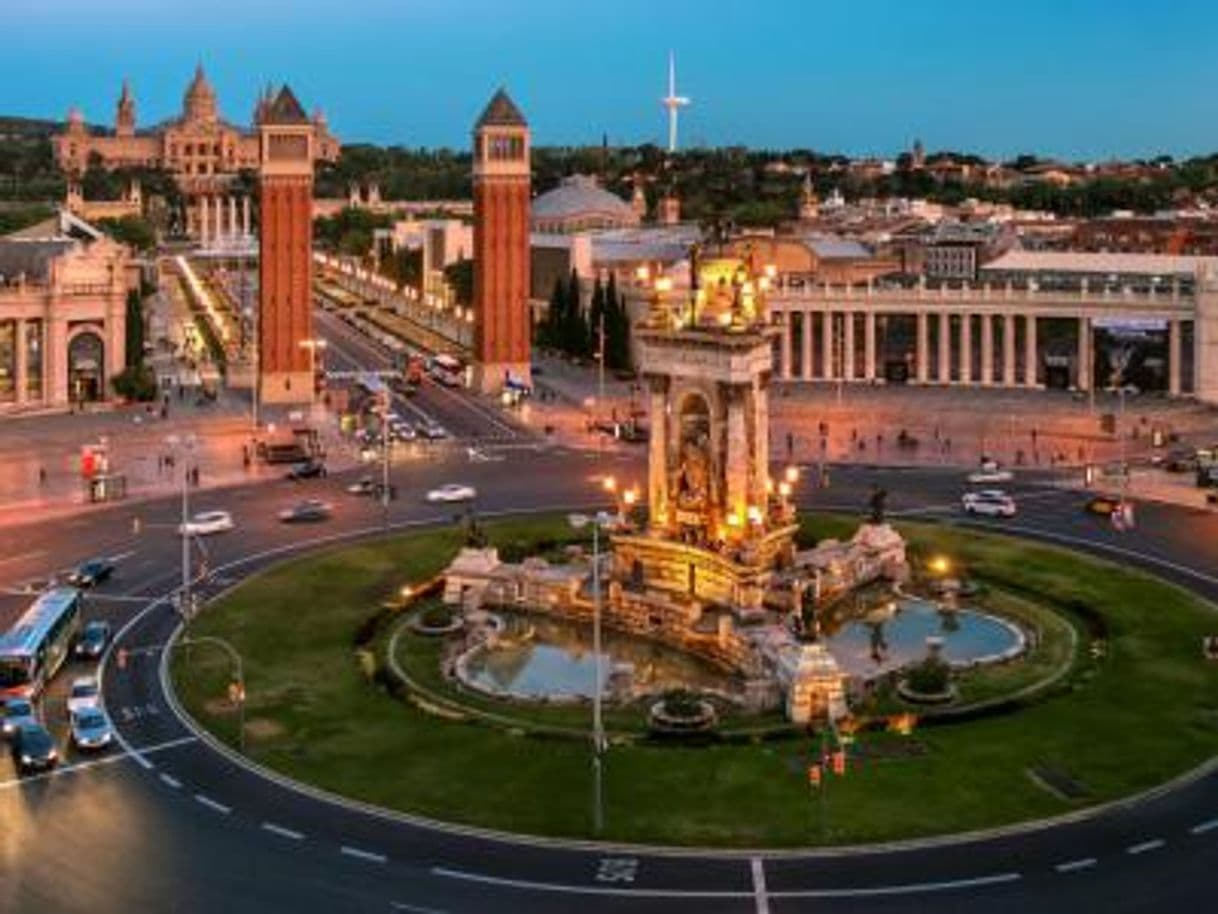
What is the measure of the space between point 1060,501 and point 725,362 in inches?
1502

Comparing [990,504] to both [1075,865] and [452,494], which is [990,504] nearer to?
[452,494]

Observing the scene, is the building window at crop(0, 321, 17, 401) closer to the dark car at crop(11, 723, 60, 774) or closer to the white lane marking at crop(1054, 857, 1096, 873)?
the dark car at crop(11, 723, 60, 774)

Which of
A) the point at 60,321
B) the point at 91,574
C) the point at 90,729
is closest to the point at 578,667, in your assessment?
the point at 90,729

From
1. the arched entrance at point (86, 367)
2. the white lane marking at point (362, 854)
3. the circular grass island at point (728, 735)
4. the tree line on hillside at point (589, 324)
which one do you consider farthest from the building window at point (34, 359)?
the white lane marking at point (362, 854)

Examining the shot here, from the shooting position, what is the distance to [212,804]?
177 feet

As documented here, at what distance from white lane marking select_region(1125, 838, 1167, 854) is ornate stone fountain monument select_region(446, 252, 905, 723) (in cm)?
2463

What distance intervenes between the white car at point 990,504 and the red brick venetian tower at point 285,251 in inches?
3059

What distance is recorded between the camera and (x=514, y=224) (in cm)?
17375

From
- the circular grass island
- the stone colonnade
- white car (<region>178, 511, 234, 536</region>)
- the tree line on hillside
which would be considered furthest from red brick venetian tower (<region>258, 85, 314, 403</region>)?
the circular grass island

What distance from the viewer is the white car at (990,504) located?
101 metres

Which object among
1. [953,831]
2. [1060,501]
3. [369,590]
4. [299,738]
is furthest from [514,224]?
[953,831]

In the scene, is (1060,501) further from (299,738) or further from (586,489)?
(299,738)

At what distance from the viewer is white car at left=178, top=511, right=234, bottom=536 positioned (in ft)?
319

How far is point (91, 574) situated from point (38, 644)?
1855 cm
